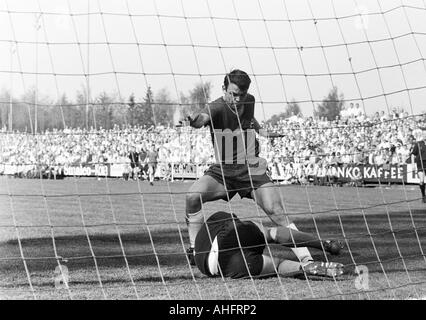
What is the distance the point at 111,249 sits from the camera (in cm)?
813

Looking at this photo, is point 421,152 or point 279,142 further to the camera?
point 279,142

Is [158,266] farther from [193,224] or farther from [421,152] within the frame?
[421,152]

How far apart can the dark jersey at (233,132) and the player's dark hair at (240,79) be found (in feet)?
0.60

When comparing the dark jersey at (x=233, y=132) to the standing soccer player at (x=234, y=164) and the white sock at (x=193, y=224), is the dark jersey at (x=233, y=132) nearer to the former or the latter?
the standing soccer player at (x=234, y=164)

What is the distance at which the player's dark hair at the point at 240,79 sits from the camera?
6.74 meters

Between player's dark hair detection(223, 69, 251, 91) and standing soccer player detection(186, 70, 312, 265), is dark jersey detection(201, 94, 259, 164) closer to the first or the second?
standing soccer player detection(186, 70, 312, 265)

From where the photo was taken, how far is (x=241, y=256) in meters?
6.09

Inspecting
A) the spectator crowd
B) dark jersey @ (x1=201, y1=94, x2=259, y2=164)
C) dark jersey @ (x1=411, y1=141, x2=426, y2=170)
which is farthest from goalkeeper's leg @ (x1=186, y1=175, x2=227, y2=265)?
dark jersey @ (x1=411, y1=141, x2=426, y2=170)

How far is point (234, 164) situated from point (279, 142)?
5957 mm

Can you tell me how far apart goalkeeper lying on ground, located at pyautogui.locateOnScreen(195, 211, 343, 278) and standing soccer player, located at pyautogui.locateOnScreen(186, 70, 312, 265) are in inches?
19.8

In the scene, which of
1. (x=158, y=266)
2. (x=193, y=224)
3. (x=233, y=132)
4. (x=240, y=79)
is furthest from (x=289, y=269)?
(x=240, y=79)
